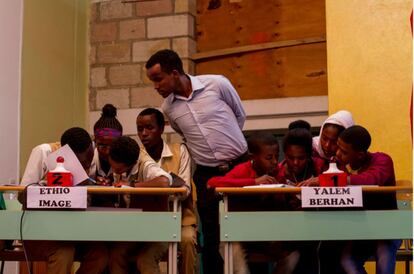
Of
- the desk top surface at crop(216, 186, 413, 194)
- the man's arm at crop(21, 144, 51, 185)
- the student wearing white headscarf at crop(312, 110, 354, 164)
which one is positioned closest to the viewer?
the desk top surface at crop(216, 186, 413, 194)

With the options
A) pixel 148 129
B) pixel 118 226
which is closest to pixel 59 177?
pixel 118 226

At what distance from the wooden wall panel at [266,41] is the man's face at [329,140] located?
235 centimetres

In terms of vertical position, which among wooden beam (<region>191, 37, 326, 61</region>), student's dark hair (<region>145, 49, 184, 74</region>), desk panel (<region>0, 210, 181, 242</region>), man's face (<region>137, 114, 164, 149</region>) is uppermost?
wooden beam (<region>191, 37, 326, 61</region>)

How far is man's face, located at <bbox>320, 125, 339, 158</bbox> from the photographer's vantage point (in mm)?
3869

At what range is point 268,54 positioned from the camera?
6461 millimetres

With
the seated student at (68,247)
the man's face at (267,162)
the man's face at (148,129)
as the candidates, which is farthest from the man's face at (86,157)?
the man's face at (267,162)

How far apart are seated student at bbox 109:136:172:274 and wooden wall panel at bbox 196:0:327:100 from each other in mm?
2675

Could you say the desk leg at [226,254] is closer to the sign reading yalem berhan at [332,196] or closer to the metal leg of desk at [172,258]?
the metal leg of desk at [172,258]

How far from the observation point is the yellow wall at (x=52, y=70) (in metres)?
5.97

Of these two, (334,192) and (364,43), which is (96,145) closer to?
(334,192)

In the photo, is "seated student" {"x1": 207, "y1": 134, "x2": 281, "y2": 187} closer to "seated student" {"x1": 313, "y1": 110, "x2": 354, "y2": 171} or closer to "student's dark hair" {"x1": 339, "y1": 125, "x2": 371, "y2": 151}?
"seated student" {"x1": 313, "y1": 110, "x2": 354, "y2": 171}

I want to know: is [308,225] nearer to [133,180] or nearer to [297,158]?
[297,158]

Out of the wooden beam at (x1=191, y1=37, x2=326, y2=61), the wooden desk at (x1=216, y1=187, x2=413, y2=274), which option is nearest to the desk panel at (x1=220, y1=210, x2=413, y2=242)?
the wooden desk at (x1=216, y1=187, x2=413, y2=274)

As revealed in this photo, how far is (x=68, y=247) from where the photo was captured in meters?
3.48
